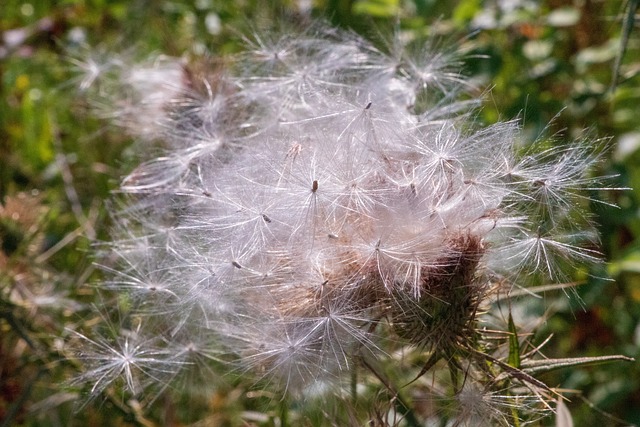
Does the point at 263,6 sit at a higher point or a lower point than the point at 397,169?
lower

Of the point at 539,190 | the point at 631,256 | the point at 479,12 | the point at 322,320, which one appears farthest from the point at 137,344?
the point at 479,12

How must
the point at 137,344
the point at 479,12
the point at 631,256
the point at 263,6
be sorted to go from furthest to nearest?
the point at 263,6 < the point at 479,12 < the point at 631,256 < the point at 137,344

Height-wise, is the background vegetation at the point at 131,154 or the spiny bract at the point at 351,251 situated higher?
the spiny bract at the point at 351,251

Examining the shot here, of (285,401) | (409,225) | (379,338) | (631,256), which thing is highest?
(409,225)

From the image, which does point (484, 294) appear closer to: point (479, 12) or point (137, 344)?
point (137, 344)

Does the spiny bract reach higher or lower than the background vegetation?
higher

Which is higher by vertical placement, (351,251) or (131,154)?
(351,251)

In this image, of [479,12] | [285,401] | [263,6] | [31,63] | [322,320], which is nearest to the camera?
[322,320]

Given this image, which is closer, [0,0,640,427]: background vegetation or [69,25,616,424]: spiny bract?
[69,25,616,424]: spiny bract
